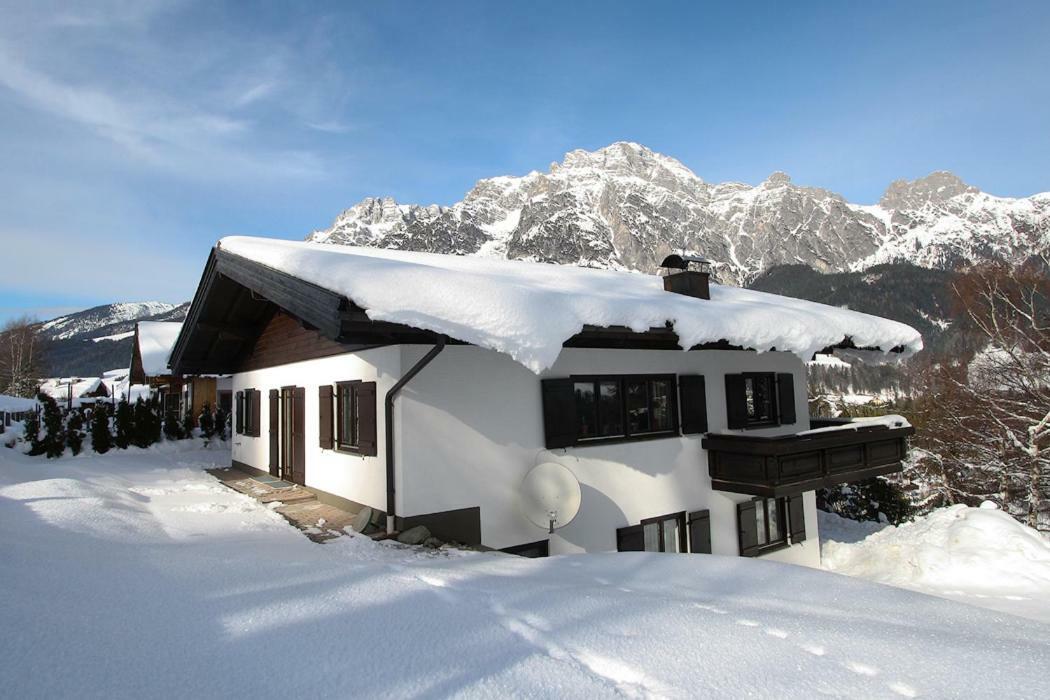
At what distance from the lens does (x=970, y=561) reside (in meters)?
8.09

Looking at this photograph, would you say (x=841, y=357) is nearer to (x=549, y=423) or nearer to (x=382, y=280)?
(x=549, y=423)

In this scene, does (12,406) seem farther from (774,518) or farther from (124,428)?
(774,518)

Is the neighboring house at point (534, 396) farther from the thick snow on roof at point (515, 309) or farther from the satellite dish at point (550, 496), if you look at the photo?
the satellite dish at point (550, 496)

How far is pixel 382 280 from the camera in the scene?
18.0 feet

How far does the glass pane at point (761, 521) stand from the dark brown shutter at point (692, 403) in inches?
89.2

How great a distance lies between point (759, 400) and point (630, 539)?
3983 millimetres

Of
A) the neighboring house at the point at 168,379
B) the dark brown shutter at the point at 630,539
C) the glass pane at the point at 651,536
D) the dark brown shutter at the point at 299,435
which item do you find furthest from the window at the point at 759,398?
the neighboring house at the point at 168,379

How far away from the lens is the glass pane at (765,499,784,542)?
10.4 meters

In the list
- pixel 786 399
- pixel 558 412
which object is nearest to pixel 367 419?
pixel 558 412

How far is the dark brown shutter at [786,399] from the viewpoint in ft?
34.4

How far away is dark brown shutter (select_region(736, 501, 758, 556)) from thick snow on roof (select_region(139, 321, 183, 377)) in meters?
18.9

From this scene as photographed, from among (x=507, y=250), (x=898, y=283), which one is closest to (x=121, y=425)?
(x=898, y=283)

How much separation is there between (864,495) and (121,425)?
67.3 feet

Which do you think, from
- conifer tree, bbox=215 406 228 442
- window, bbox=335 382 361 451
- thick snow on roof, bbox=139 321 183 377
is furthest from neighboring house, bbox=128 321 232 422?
window, bbox=335 382 361 451
